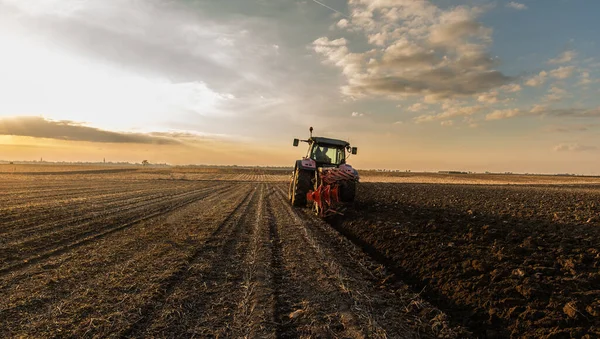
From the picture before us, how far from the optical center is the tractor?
10.3m

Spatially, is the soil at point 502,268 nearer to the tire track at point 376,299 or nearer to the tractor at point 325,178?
the tire track at point 376,299

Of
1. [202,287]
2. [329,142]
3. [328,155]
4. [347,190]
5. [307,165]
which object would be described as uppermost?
[329,142]

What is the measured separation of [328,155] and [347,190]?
2.90 m

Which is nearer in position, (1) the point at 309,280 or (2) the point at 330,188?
(1) the point at 309,280

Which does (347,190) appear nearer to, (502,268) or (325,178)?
(325,178)

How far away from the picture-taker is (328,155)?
43.8 ft

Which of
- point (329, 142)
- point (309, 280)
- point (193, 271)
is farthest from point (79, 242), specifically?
point (329, 142)

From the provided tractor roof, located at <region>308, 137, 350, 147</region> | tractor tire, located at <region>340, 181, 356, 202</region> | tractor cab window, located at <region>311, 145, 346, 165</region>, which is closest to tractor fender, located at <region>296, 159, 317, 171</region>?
tractor cab window, located at <region>311, 145, 346, 165</region>

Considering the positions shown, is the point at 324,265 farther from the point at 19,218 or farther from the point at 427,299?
the point at 19,218

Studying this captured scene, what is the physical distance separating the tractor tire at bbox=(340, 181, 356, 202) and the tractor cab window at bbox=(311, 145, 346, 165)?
248 cm

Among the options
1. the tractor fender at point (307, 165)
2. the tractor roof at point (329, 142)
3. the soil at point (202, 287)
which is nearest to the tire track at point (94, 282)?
the soil at point (202, 287)

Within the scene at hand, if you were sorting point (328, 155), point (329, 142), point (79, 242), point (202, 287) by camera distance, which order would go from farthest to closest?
point (328, 155)
point (329, 142)
point (79, 242)
point (202, 287)

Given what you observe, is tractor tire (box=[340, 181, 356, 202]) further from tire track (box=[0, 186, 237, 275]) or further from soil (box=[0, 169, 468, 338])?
tire track (box=[0, 186, 237, 275])

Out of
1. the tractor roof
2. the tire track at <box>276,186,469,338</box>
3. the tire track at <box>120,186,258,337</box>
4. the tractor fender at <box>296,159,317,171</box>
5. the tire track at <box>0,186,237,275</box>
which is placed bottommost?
the tire track at <box>0,186,237,275</box>
